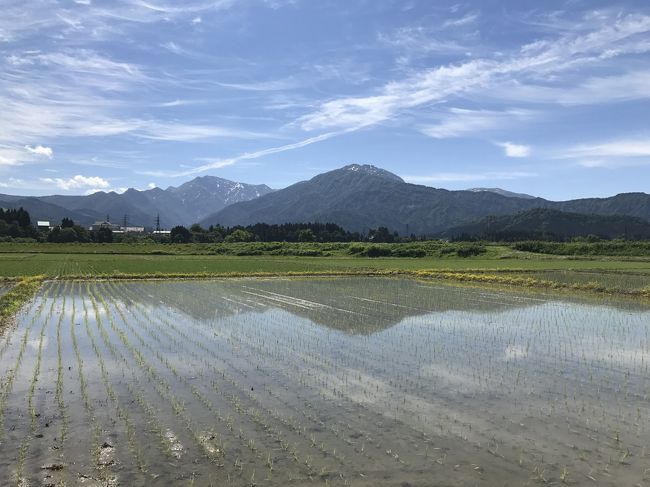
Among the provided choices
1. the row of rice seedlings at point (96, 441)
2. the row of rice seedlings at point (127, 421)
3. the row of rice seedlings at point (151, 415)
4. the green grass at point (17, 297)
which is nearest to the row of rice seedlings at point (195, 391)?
the row of rice seedlings at point (151, 415)

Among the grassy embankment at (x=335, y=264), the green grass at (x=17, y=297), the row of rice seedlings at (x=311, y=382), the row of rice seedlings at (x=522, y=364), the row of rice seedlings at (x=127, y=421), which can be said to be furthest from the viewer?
the grassy embankment at (x=335, y=264)

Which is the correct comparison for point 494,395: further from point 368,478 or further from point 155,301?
point 155,301

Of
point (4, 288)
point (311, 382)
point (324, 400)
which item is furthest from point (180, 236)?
point (324, 400)

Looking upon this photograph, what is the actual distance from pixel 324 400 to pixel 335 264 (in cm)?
4246

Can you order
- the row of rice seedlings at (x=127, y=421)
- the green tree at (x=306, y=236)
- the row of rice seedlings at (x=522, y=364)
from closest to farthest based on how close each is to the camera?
the row of rice seedlings at (x=127, y=421) → the row of rice seedlings at (x=522, y=364) → the green tree at (x=306, y=236)

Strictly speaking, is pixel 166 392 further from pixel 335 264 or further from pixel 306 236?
pixel 306 236

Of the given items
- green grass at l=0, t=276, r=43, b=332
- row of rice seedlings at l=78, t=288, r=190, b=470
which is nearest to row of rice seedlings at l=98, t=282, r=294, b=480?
row of rice seedlings at l=78, t=288, r=190, b=470

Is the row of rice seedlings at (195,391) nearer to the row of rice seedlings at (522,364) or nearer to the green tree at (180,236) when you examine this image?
the row of rice seedlings at (522,364)

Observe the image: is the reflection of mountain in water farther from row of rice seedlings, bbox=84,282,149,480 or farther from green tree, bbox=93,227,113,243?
green tree, bbox=93,227,113,243

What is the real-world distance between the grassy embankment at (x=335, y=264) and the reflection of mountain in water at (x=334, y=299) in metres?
5.87

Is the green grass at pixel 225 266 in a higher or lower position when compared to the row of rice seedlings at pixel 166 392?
higher

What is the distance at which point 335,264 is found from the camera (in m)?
51.0

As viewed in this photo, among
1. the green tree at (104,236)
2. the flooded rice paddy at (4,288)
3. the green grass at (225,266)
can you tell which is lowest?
the flooded rice paddy at (4,288)

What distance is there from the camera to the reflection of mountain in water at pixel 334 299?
18.4 meters
